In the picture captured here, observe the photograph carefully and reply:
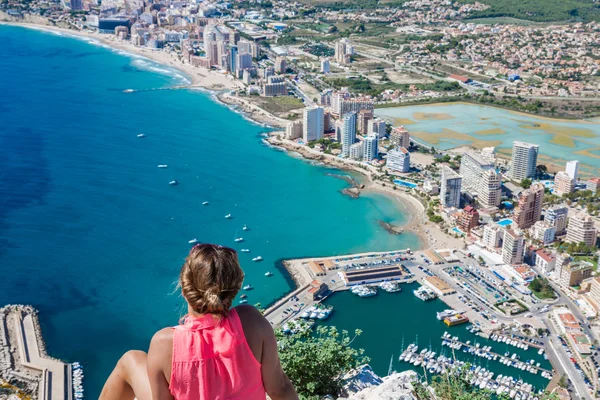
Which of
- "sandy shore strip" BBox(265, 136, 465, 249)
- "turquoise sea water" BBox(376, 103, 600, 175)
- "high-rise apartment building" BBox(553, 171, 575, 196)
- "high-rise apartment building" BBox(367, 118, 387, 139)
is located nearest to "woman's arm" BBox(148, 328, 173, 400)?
"sandy shore strip" BBox(265, 136, 465, 249)

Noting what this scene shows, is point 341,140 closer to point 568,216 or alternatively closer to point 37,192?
point 568,216

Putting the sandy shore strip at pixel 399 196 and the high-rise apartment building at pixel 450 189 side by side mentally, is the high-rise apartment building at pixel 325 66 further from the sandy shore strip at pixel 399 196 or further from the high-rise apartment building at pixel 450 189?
the high-rise apartment building at pixel 450 189

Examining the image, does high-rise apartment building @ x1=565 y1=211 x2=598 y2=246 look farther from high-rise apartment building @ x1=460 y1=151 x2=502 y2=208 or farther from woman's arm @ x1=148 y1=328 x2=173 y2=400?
woman's arm @ x1=148 y1=328 x2=173 y2=400

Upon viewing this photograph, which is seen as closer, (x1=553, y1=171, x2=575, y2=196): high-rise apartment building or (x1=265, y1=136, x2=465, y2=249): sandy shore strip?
(x1=265, y1=136, x2=465, y2=249): sandy shore strip

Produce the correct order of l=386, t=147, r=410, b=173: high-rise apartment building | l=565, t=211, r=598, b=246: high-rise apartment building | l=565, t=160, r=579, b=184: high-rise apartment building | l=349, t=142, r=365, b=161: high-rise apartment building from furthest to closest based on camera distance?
1. l=349, t=142, r=365, b=161: high-rise apartment building
2. l=386, t=147, r=410, b=173: high-rise apartment building
3. l=565, t=160, r=579, b=184: high-rise apartment building
4. l=565, t=211, r=598, b=246: high-rise apartment building

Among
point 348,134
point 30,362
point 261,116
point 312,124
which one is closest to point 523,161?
point 348,134
